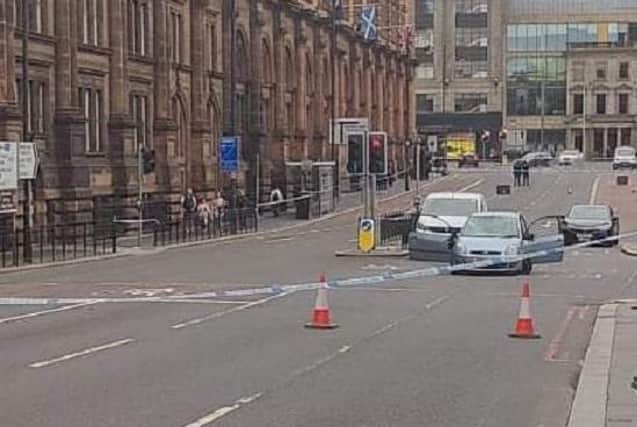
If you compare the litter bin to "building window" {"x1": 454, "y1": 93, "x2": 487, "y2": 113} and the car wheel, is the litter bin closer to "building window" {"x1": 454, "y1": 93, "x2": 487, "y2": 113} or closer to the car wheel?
the car wheel

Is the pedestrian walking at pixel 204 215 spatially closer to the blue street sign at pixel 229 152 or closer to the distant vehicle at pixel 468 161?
the blue street sign at pixel 229 152

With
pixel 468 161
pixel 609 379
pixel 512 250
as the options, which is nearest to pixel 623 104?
pixel 468 161

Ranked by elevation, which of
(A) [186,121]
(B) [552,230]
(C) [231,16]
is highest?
(C) [231,16]

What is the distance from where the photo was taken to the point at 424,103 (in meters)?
166

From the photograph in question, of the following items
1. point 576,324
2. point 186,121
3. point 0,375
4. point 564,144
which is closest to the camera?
point 0,375

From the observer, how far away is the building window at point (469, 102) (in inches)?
6378

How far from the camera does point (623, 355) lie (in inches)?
638

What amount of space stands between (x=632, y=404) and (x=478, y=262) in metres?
20.0

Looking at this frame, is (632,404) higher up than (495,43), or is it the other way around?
(495,43)

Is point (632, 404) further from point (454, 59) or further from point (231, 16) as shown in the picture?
point (454, 59)

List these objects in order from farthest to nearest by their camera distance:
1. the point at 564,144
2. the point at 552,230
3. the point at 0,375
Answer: the point at 564,144
the point at 552,230
the point at 0,375

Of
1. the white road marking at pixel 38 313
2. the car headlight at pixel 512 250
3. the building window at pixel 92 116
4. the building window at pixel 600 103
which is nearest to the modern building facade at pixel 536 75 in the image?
the building window at pixel 600 103

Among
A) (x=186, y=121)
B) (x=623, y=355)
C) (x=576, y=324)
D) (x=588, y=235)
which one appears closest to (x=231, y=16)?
(x=186, y=121)

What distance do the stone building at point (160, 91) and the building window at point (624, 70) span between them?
6910cm
